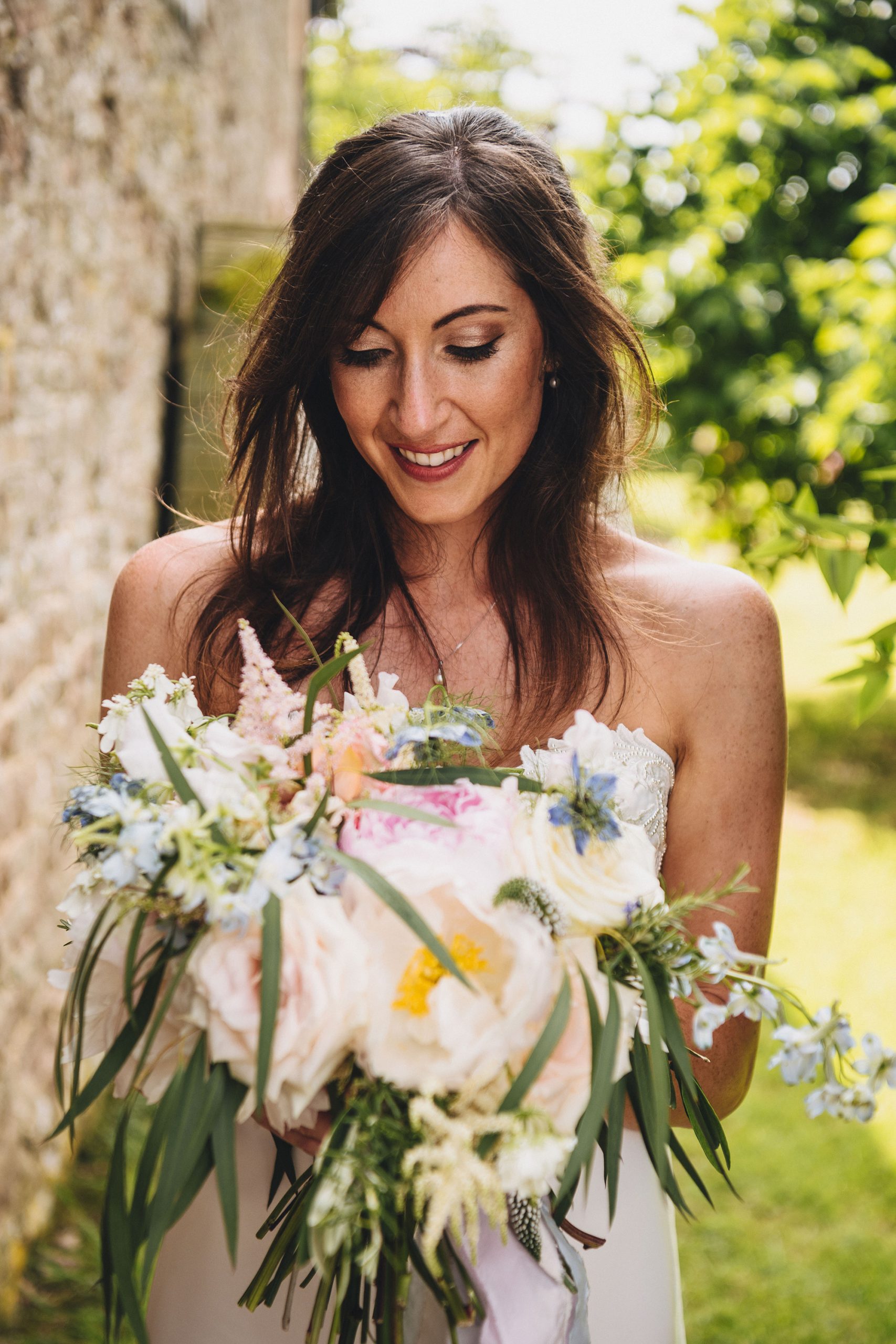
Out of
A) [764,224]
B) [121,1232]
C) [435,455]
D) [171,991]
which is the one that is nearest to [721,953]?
[171,991]

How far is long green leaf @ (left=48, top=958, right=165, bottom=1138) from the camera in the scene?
1039mm

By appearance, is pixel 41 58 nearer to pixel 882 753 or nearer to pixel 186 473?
pixel 186 473

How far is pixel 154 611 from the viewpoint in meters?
2.12

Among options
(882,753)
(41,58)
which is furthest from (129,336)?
(882,753)

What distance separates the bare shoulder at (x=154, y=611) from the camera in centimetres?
210

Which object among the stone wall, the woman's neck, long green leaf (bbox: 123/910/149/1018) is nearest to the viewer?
long green leaf (bbox: 123/910/149/1018)

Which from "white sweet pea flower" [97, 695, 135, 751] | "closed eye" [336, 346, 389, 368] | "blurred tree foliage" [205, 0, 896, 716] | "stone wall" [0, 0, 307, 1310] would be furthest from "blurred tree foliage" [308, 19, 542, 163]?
"white sweet pea flower" [97, 695, 135, 751]

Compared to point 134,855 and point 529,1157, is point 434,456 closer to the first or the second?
point 134,855

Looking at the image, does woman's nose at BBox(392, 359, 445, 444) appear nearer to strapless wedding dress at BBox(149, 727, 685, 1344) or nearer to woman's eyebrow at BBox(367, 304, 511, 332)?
woman's eyebrow at BBox(367, 304, 511, 332)

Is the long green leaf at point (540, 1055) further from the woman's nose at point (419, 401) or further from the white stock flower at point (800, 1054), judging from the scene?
the woman's nose at point (419, 401)

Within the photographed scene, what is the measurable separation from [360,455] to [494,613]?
39 cm

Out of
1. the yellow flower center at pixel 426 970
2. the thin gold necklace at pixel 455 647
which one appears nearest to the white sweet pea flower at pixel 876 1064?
the yellow flower center at pixel 426 970

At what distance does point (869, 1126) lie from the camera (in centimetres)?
421

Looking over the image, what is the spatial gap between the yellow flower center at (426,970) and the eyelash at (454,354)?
110 cm
